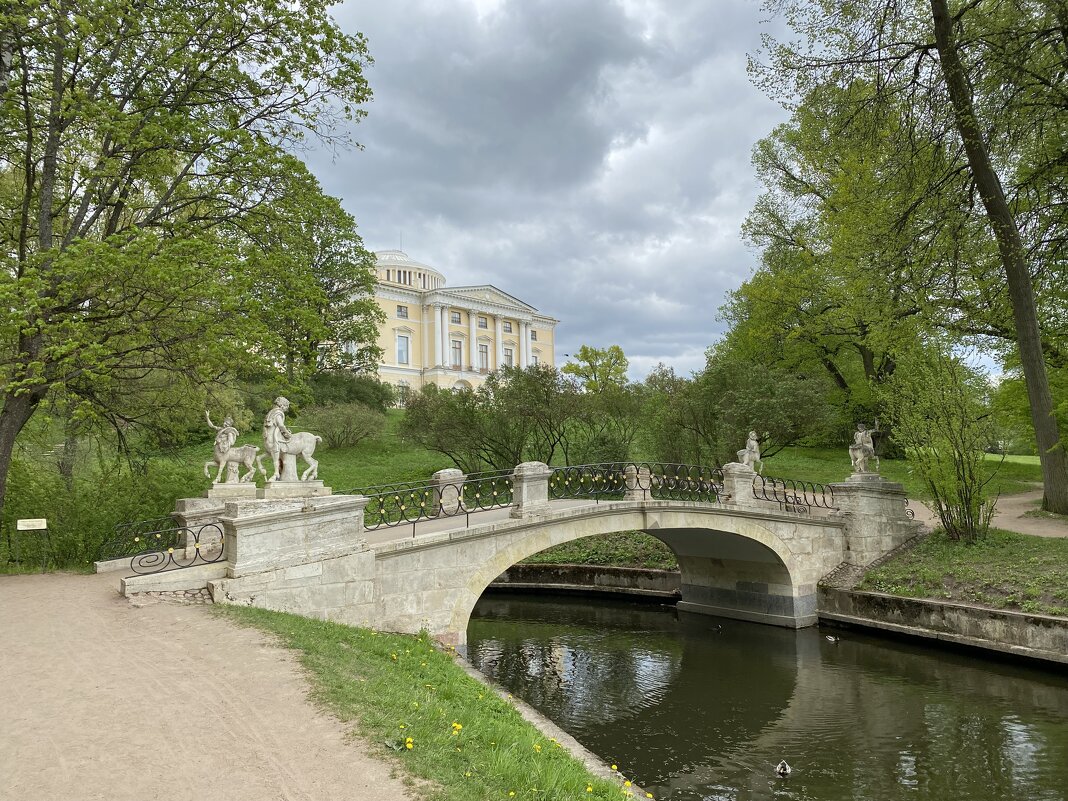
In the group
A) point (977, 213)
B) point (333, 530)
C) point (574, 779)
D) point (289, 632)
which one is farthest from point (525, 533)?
point (977, 213)

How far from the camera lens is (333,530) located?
9.48m

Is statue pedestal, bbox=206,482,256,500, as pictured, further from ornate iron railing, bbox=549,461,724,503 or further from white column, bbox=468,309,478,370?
white column, bbox=468,309,478,370

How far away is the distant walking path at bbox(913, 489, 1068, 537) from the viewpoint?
15.7 metres

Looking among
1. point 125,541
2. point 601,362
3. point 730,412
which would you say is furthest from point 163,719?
point 601,362

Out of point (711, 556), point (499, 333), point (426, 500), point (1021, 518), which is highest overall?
point (499, 333)

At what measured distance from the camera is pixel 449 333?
57656mm

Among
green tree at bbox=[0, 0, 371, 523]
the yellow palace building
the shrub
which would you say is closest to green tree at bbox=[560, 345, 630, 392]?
the yellow palace building

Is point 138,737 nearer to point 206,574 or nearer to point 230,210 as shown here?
point 206,574

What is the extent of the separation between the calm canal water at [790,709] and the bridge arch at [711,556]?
849mm

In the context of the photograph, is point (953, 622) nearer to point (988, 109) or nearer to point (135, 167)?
point (988, 109)

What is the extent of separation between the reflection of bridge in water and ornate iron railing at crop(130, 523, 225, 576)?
341mm

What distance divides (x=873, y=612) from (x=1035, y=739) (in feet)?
19.2

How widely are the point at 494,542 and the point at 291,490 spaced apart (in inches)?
133

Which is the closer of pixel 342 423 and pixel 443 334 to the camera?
pixel 342 423
